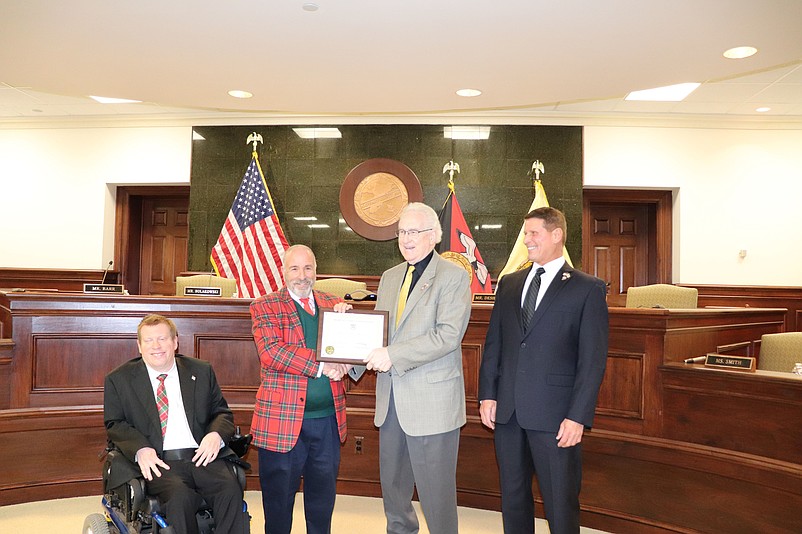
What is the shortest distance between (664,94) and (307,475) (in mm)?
6225

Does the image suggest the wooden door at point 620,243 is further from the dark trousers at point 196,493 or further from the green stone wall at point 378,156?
the dark trousers at point 196,493

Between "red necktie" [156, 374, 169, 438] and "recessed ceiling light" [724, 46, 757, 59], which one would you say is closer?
"red necktie" [156, 374, 169, 438]

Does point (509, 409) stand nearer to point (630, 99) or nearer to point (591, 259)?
point (630, 99)

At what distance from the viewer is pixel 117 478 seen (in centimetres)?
244

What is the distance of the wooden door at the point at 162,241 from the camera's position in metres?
9.00

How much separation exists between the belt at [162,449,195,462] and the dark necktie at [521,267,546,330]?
1490mm

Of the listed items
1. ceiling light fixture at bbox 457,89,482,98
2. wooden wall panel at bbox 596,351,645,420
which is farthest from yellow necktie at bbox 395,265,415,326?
ceiling light fixture at bbox 457,89,482,98

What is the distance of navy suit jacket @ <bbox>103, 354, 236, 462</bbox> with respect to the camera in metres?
2.63

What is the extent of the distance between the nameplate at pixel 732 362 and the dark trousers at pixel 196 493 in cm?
237

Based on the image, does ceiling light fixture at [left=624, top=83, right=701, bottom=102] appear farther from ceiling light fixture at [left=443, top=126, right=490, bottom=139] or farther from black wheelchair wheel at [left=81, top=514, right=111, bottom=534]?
black wheelchair wheel at [left=81, top=514, right=111, bottom=534]

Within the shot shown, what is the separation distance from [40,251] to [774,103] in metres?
9.33

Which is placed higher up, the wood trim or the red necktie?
the wood trim

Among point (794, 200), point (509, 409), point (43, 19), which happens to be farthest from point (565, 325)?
point (794, 200)

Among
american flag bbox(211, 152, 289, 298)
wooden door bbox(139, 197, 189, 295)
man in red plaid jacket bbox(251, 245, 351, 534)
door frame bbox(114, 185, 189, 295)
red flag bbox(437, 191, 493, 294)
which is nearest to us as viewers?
man in red plaid jacket bbox(251, 245, 351, 534)
